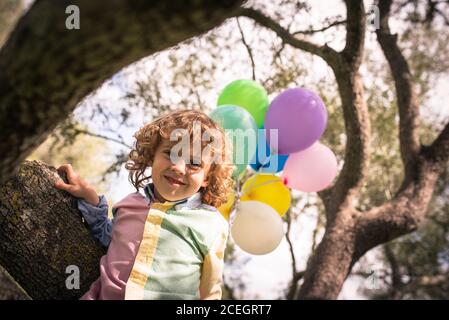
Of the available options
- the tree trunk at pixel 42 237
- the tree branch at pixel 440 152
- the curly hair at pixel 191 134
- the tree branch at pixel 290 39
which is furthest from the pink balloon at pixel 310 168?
the tree trunk at pixel 42 237

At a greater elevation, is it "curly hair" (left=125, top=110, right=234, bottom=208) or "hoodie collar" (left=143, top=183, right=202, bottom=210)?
"curly hair" (left=125, top=110, right=234, bottom=208)

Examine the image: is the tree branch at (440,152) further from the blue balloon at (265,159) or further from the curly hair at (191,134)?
the curly hair at (191,134)

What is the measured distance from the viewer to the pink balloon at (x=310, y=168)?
3904mm

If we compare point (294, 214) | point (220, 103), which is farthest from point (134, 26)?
point (294, 214)

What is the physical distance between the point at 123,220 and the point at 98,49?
3.68 ft

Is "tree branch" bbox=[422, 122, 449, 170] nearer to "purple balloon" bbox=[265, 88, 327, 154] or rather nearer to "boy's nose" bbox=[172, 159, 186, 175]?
"purple balloon" bbox=[265, 88, 327, 154]

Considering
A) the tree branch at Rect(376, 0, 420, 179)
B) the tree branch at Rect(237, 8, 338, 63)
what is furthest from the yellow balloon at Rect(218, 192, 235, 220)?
the tree branch at Rect(376, 0, 420, 179)

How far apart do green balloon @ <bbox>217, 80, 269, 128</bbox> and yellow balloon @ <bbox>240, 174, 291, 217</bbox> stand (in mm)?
447

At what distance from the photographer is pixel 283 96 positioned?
370cm

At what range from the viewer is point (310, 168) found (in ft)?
12.8

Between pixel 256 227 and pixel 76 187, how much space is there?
70.5 inches

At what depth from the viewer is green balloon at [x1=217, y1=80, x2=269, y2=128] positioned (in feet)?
12.9

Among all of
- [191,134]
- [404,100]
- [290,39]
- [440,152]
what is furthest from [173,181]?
[404,100]

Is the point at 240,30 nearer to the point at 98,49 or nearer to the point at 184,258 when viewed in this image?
the point at 184,258
